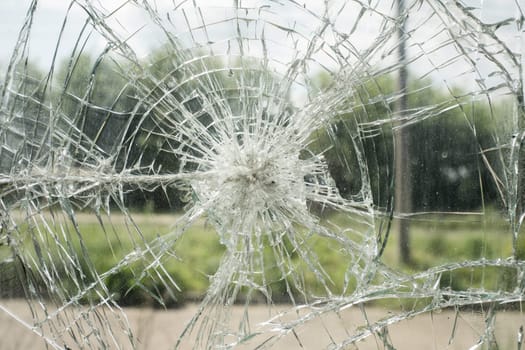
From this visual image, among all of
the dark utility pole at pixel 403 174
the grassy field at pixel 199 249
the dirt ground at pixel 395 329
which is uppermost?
the dark utility pole at pixel 403 174

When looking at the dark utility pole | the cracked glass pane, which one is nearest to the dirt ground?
the cracked glass pane

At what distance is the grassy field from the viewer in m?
1.27

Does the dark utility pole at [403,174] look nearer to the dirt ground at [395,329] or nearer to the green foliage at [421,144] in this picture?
the green foliage at [421,144]

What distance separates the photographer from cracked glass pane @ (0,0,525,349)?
125 cm

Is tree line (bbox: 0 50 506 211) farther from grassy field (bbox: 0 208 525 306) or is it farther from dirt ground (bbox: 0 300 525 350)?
dirt ground (bbox: 0 300 525 350)

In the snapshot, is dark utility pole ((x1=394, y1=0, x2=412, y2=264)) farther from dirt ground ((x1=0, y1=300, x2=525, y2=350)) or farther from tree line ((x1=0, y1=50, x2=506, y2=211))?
dirt ground ((x1=0, y1=300, x2=525, y2=350))

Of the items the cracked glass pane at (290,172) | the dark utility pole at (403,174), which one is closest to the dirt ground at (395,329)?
the cracked glass pane at (290,172)

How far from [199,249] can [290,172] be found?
11.0 inches

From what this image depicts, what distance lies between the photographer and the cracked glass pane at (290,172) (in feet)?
4.10

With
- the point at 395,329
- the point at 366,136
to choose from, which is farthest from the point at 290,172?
the point at 395,329

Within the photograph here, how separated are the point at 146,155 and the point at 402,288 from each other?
0.67 metres

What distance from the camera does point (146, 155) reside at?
1.30 m

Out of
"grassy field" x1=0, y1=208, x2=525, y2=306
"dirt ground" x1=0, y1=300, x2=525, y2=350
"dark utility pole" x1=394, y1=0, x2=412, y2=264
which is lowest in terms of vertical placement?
"dirt ground" x1=0, y1=300, x2=525, y2=350

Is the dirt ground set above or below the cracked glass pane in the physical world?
below
